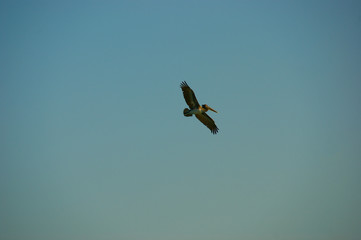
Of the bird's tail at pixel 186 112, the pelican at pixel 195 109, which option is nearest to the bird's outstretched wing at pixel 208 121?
the pelican at pixel 195 109

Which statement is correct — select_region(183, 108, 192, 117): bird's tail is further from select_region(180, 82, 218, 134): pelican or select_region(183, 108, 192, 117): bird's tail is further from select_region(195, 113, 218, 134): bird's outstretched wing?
select_region(195, 113, 218, 134): bird's outstretched wing

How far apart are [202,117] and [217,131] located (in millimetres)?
1586

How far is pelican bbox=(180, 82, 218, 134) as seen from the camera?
119ft

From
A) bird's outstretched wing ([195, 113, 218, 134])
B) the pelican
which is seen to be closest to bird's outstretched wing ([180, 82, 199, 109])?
the pelican

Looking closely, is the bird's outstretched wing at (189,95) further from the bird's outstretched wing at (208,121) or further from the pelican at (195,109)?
the bird's outstretched wing at (208,121)

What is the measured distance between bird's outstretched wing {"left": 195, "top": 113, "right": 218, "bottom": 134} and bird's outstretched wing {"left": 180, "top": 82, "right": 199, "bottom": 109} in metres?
1.60

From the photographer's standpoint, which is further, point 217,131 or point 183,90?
point 217,131

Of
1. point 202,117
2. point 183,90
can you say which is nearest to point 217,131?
point 202,117

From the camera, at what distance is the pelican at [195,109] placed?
119 feet

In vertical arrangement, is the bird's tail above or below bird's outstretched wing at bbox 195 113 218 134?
below

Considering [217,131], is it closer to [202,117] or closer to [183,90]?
[202,117]

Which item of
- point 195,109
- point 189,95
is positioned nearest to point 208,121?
point 195,109

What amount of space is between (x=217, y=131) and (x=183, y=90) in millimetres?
4590

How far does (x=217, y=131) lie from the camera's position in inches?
1535
